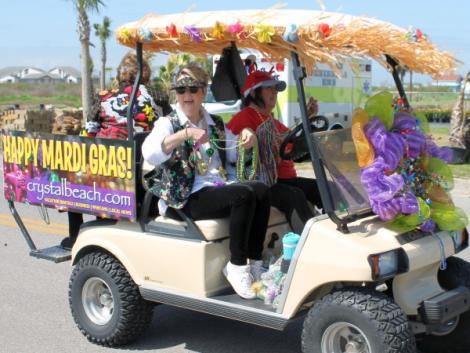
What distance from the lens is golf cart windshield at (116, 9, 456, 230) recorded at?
3.70 meters

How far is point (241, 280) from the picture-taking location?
163 inches

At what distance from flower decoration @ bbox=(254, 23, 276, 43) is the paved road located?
1.89 meters

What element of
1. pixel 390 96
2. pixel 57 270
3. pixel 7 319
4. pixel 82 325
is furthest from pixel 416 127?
pixel 57 270

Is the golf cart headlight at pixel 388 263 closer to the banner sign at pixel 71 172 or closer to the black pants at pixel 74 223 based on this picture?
the banner sign at pixel 71 172

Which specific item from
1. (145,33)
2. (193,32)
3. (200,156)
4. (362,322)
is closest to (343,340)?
(362,322)

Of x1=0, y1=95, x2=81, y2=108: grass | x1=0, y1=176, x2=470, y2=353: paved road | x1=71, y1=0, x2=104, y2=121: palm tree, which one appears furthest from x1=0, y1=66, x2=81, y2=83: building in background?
x1=0, y1=176, x2=470, y2=353: paved road

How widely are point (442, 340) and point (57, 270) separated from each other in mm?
3595

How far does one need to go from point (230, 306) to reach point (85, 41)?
2054 centimetres

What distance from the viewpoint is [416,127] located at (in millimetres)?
4070

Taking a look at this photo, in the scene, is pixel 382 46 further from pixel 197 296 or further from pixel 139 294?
pixel 139 294

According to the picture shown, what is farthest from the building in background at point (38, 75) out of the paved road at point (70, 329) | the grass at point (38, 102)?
the paved road at point (70, 329)

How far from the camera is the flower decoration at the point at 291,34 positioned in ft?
12.2

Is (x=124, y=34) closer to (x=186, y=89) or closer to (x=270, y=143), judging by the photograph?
(x=186, y=89)

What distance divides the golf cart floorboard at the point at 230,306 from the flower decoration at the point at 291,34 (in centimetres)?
140
